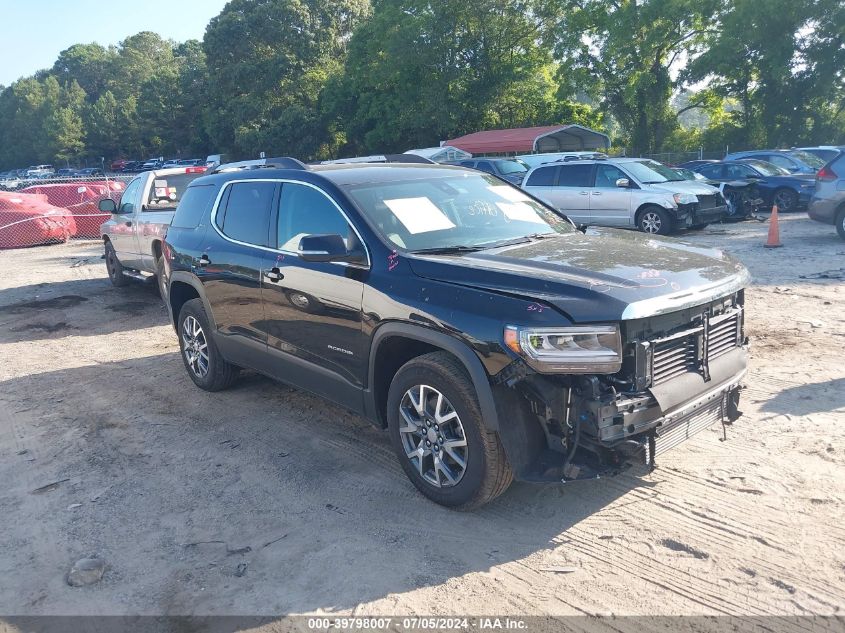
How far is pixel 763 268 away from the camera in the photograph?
1082 centimetres

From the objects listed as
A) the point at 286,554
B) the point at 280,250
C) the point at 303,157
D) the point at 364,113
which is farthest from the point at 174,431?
the point at 303,157

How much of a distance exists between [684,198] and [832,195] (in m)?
2.58

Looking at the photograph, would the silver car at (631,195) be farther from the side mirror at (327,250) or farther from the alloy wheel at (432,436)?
the alloy wheel at (432,436)

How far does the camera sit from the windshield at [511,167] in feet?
70.0

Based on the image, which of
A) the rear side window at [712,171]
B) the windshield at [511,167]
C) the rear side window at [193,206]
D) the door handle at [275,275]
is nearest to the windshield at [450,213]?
the door handle at [275,275]

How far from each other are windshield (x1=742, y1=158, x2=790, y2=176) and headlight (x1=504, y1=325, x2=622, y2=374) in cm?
1777

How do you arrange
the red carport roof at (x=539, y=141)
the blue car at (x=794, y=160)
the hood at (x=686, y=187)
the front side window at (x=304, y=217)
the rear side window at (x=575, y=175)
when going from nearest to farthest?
1. the front side window at (x=304, y=217)
2. the hood at (x=686, y=187)
3. the rear side window at (x=575, y=175)
4. the blue car at (x=794, y=160)
5. the red carport roof at (x=539, y=141)

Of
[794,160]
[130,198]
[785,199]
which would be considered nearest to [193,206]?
[130,198]

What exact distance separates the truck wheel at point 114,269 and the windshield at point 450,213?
8.53 m

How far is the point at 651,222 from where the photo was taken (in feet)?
47.5

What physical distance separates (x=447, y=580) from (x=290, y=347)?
229 cm

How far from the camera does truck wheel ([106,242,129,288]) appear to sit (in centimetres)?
1220

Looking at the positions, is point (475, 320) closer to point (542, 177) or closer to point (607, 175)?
point (607, 175)

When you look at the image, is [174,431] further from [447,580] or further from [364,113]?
[364,113]
